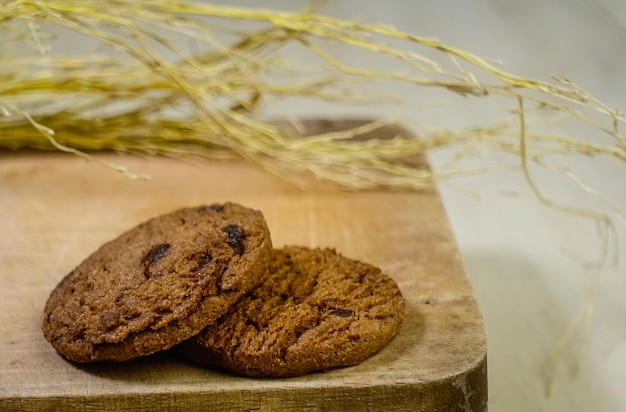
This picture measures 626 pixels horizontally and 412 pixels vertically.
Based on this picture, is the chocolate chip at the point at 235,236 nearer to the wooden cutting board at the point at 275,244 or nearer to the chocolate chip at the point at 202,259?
the chocolate chip at the point at 202,259

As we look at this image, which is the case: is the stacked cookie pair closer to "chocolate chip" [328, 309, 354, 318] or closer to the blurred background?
"chocolate chip" [328, 309, 354, 318]

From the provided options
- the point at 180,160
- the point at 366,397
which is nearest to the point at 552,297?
the point at 366,397

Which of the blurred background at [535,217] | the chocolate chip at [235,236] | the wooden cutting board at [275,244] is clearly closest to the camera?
the wooden cutting board at [275,244]

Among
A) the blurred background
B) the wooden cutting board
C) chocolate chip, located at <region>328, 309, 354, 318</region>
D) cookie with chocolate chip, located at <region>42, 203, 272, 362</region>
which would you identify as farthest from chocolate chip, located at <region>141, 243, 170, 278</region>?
the blurred background

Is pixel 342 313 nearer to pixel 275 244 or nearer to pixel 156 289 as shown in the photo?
pixel 156 289

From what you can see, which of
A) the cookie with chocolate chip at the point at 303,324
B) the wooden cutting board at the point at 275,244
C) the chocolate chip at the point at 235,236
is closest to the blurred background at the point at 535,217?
the wooden cutting board at the point at 275,244

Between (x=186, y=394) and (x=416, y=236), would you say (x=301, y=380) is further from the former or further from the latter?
(x=416, y=236)

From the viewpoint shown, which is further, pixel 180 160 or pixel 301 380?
pixel 180 160

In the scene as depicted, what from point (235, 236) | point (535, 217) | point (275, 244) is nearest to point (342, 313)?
point (235, 236)
